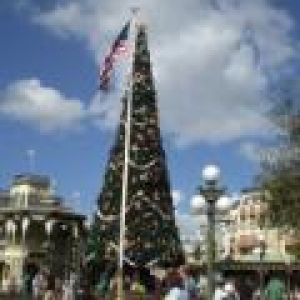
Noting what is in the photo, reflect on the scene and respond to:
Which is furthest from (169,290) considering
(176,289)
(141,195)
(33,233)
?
(33,233)

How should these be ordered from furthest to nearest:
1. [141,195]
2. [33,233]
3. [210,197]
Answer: [33,233] → [141,195] → [210,197]

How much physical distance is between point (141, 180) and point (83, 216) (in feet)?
118

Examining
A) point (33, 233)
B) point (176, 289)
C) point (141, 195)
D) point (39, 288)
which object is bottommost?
point (176, 289)

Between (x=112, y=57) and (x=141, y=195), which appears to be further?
(x=141, y=195)

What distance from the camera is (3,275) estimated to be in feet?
293

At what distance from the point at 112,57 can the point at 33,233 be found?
54852 millimetres

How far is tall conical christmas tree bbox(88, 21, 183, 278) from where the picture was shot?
5338cm

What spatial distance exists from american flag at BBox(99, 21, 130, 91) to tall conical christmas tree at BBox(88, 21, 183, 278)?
17.6 metres

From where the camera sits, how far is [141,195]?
53.8 metres

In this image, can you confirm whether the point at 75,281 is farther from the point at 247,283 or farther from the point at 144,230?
the point at 247,283

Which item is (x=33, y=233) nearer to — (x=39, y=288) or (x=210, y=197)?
(x=39, y=288)

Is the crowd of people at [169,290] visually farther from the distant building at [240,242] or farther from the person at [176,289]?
the distant building at [240,242]

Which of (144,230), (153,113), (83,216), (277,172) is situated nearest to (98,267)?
(144,230)

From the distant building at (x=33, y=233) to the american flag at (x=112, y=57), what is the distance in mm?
50702
